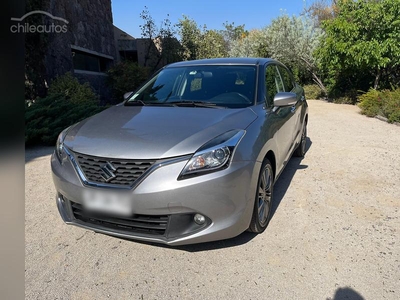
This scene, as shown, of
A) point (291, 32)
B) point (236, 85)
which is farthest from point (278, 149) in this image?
point (291, 32)

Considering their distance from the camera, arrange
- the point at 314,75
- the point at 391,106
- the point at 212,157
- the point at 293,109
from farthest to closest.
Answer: the point at 314,75
the point at 391,106
the point at 293,109
the point at 212,157

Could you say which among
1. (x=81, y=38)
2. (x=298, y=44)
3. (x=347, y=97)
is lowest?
(x=347, y=97)

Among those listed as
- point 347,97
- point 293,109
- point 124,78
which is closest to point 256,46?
point 347,97

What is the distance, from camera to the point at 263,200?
286 cm

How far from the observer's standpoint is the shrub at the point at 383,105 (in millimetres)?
8344

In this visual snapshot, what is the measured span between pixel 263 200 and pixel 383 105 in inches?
330

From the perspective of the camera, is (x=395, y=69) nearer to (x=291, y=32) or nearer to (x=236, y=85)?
(x=291, y=32)

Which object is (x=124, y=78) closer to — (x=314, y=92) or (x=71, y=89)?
(x=71, y=89)

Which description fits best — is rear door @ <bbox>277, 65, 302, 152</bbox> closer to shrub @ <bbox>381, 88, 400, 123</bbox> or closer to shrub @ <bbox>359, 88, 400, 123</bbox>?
shrub @ <bbox>381, 88, 400, 123</bbox>

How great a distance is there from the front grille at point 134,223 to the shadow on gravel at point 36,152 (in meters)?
3.57

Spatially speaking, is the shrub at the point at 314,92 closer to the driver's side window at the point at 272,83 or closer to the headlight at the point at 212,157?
the driver's side window at the point at 272,83

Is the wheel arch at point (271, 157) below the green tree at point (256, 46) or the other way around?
below

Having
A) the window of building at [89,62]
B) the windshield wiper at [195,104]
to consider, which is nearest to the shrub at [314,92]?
the window of building at [89,62]

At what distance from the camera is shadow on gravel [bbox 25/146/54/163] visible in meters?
5.48
